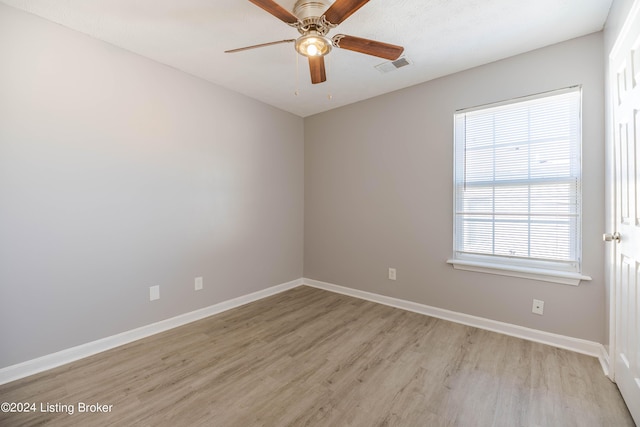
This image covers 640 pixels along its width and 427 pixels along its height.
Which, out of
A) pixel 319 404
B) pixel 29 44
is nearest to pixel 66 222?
pixel 29 44

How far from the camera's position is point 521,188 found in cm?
249

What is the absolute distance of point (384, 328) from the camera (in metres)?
2.67

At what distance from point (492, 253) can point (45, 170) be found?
3781mm

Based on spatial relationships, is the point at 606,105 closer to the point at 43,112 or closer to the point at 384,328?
the point at 384,328

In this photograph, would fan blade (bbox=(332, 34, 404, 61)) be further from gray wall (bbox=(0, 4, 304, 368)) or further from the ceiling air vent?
gray wall (bbox=(0, 4, 304, 368))

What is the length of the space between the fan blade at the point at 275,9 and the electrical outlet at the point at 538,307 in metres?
2.86

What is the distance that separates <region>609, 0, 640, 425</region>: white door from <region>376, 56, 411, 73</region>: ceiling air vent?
4.59ft

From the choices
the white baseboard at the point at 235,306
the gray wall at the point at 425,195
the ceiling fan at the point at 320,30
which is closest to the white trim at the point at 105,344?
the white baseboard at the point at 235,306

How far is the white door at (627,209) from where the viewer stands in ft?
4.67

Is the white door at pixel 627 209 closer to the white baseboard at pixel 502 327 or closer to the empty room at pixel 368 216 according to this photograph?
the empty room at pixel 368 216

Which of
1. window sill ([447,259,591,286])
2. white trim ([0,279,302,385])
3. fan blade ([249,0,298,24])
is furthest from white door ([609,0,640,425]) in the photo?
white trim ([0,279,302,385])

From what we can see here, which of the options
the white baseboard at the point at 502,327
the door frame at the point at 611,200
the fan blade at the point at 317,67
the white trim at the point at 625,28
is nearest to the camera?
the white trim at the point at 625,28

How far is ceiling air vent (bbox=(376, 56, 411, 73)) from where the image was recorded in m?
2.55

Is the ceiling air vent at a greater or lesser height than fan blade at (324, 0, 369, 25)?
greater
